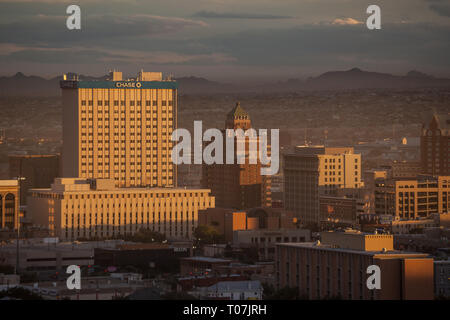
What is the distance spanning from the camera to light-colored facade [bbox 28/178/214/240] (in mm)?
124000

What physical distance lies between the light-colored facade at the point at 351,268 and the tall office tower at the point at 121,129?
225 ft

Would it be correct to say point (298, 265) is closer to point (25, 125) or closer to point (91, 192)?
point (91, 192)

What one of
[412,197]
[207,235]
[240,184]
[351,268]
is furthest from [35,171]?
[351,268]

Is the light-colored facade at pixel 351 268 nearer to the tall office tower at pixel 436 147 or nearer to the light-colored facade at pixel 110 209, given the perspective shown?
the light-colored facade at pixel 110 209

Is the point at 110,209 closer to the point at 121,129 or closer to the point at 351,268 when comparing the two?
the point at 121,129

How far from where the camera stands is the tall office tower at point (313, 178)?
15138 centimetres

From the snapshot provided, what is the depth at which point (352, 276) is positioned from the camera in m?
69.1

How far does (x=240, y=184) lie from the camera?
14450 cm

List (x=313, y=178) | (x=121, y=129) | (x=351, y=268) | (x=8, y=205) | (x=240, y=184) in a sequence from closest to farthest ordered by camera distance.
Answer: (x=351, y=268)
(x=8, y=205)
(x=240, y=184)
(x=121, y=129)
(x=313, y=178)

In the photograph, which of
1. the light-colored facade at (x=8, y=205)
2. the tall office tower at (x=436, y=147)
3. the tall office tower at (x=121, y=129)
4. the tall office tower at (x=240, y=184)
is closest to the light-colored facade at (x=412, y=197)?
the tall office tower at (x=240, y=184)

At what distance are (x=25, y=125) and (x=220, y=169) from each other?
4661 centimetres

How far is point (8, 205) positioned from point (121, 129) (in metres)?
27.5
